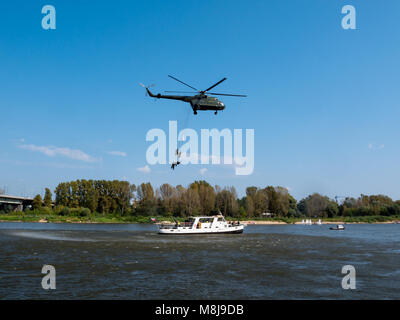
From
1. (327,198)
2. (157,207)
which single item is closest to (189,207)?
(157,207)

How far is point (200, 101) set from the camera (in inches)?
1453

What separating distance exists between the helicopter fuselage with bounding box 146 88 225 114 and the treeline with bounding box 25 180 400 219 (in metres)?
94.3

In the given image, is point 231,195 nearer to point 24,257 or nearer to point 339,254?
point 339,254

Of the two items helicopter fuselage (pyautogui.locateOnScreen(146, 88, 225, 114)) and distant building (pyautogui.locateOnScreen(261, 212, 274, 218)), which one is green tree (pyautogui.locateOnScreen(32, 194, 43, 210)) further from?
helicopter fuselage (pyautogui.locateOnScreen(146, 88, 225, 114))

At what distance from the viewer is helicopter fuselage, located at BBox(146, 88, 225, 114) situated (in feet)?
121

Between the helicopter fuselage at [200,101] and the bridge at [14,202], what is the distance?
13104cm

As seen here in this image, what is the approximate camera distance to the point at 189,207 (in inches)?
5123

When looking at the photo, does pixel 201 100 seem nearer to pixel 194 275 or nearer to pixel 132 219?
pixel 194 275

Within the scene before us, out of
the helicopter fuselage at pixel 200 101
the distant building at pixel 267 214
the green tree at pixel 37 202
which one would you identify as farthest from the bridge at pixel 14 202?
the helicopter fuselage at pixel 200 101

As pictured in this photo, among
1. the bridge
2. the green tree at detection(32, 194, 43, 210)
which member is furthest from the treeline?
the bridge
